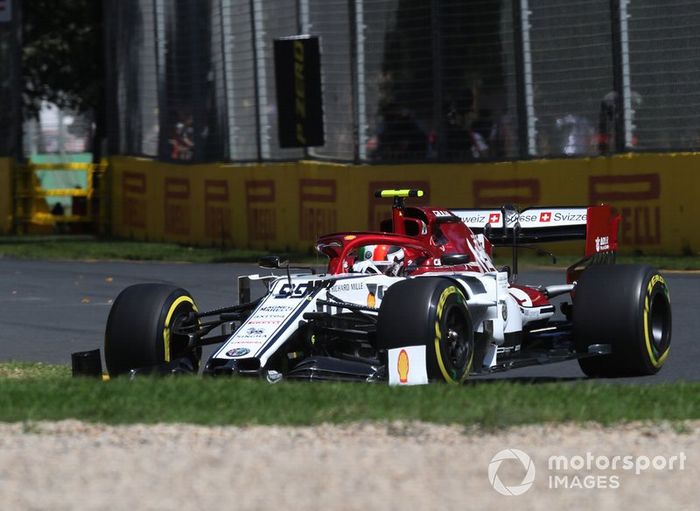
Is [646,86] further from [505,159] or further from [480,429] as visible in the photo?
[480,429]

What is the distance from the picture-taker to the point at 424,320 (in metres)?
8.80

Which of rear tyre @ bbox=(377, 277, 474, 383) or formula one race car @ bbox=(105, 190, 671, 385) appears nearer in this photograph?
rear tyre @ bbox=(377, 277, 474, 383)

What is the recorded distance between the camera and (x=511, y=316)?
10469mm

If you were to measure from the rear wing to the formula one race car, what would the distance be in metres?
0.06

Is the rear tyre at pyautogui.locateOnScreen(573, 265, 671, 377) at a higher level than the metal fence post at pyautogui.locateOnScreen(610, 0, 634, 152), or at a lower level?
lower

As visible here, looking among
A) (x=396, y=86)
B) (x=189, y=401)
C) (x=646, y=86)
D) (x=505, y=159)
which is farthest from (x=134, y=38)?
(x=189, y=401)

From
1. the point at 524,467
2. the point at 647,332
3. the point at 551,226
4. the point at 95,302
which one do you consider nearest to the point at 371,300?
the point at 647,332

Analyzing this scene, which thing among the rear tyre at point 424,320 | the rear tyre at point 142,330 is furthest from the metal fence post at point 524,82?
the rear tyre at point 424,320

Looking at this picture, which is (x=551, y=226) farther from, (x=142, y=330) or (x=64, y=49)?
(x=64, y=49)

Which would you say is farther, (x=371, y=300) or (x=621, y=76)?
(x=621, y=76)

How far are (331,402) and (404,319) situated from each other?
1112mm

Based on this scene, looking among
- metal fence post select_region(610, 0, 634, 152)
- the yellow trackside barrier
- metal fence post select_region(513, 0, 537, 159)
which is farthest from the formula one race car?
the yellow trackside barrier

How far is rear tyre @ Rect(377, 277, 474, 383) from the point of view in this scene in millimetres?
8812

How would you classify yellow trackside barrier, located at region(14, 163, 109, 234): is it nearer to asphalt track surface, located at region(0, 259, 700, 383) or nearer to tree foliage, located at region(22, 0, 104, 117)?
tree foliage, located at region(22, 0, 104, 117)
